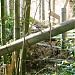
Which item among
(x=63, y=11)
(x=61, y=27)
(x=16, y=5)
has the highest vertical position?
(x=63, y=11)

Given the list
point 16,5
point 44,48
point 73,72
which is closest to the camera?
point 16,5

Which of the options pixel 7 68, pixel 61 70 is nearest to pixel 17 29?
pixel 7 68

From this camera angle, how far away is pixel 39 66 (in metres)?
3.29

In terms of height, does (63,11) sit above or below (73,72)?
above

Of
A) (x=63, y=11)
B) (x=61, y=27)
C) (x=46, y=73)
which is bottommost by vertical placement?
(x=46, y=73)

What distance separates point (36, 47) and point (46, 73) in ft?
2.91

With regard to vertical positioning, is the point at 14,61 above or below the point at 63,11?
below

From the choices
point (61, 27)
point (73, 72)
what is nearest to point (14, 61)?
point (73, 72)

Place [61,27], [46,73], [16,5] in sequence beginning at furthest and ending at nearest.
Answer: [46,73], [16,5], [61,27]

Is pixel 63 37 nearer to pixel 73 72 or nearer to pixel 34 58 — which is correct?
pixel 34 58

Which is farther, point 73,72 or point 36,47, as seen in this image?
point 36,47

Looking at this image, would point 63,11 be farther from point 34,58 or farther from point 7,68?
point 7,68

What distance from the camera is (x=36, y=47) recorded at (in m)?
3.65

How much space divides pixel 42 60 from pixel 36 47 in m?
0.42
